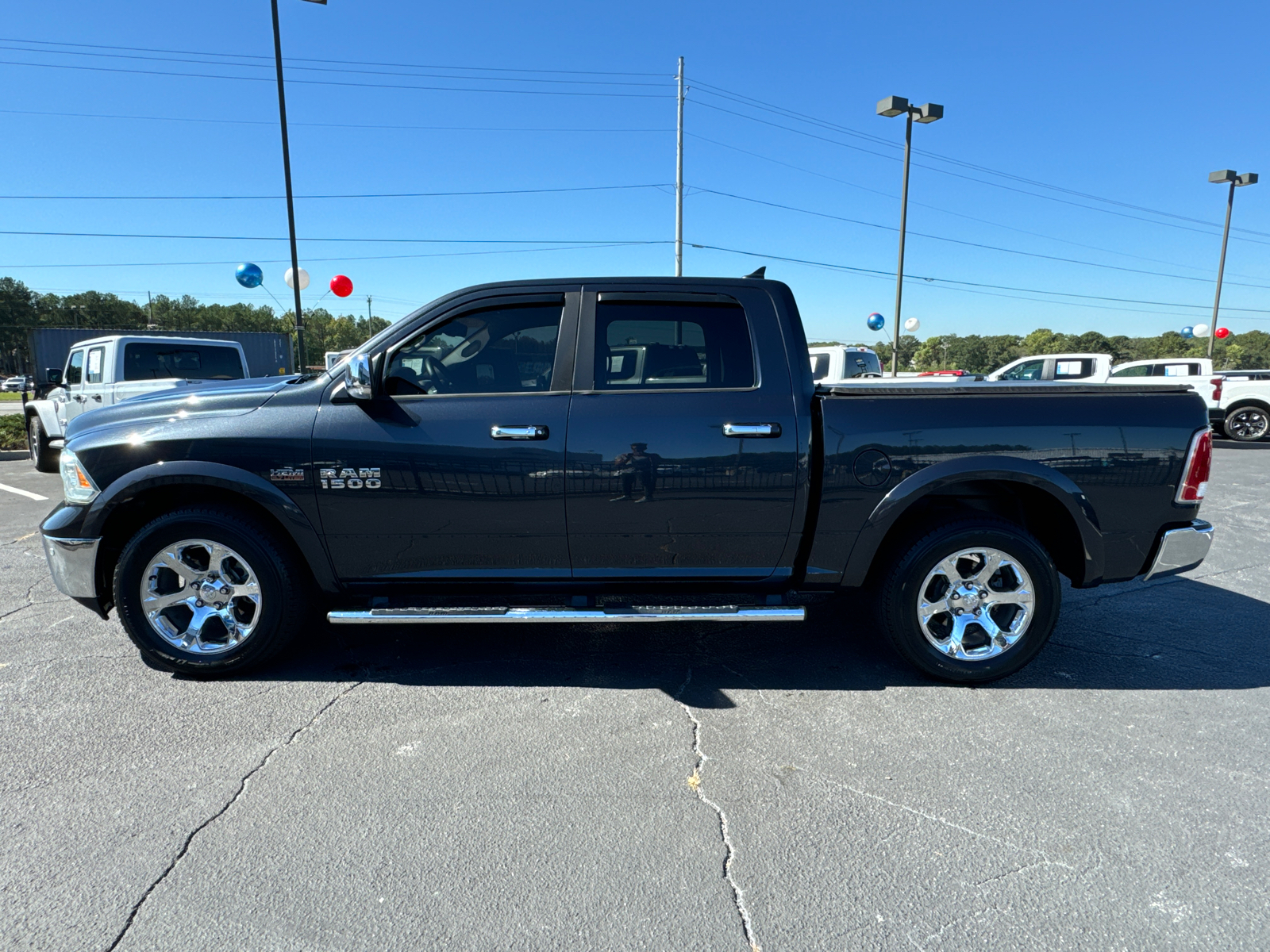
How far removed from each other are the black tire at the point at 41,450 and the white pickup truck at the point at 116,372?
0.01m

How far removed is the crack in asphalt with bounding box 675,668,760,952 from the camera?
1936mm

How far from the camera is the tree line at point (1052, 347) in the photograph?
9706cm

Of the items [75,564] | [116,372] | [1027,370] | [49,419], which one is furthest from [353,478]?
[1027,370]

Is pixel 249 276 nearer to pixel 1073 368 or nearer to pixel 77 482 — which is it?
pixel 77 482

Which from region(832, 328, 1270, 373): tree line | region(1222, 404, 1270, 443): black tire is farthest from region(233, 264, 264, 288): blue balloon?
region(832, 328, 1270, 373): tree line

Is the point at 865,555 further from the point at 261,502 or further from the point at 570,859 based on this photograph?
the point at 261,502

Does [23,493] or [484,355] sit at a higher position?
[484,355]

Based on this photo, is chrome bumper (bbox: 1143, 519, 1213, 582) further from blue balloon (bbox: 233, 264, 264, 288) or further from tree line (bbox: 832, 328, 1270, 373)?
tree line (bbox: 832, 328, 1270, 373)

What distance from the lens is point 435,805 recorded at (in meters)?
2.46

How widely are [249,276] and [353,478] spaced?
47.0 feet

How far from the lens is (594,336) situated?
3.40m

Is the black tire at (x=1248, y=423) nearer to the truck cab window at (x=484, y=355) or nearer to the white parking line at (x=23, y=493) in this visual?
the truck cab window at (x=484, y=355)

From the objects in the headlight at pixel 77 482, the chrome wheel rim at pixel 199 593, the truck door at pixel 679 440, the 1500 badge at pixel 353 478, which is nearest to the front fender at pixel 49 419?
the headlight at pixel 77 482

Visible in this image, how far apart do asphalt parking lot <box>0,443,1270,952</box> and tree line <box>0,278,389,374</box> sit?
10533cm
